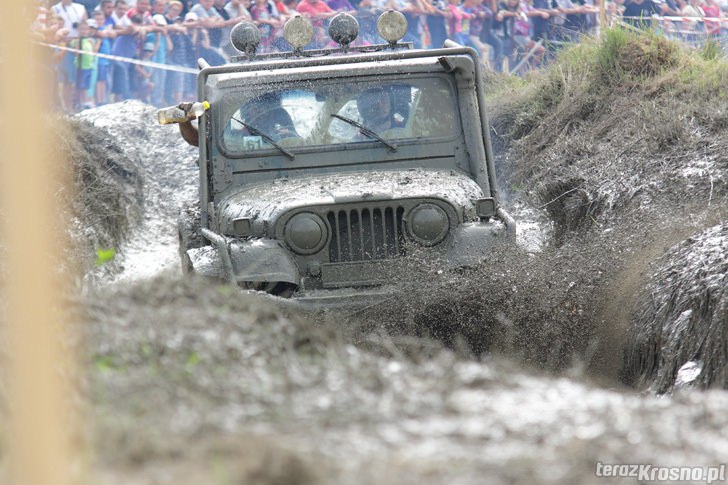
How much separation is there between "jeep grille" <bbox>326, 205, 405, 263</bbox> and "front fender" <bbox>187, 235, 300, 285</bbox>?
0.26 meters

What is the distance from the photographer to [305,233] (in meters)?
5.77

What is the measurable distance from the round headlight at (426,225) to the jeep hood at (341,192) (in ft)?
0.28

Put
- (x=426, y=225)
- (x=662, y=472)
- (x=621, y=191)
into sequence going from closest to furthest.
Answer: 1. (x=662, y=472)
2. (x=426, y=225)
3. (x=621, y=191)

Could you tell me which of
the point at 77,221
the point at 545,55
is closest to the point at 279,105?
the point at 77,221

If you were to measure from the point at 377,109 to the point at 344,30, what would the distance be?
1.13 metres

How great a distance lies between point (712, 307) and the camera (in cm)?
495

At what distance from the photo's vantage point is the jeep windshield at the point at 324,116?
21.5ft

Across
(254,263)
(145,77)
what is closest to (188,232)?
(254,263)

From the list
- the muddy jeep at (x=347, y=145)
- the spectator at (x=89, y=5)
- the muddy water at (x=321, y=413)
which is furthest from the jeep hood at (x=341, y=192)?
the spectator at (x=89, y=5)

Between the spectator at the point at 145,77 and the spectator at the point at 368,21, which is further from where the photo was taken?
the spectator at the point at 145,77

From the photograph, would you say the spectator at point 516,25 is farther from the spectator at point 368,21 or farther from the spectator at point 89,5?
the spectator at point 89,5

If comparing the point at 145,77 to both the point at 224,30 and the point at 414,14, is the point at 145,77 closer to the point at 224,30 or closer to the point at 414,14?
the point at 224,30

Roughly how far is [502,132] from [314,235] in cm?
593

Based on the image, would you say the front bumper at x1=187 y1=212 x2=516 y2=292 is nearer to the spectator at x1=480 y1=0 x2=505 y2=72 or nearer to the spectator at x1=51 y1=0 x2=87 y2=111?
the spectator at x1=51 y1=0 x2=87 y2=111
